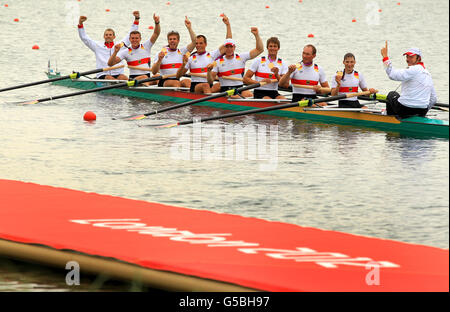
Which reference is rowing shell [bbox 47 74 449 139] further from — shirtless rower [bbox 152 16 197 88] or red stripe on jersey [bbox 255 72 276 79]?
red stripe on jersey [bbox 255 72 276 79]

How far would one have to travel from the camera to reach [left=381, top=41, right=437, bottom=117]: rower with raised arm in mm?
12406

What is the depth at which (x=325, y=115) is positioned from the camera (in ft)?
47.0

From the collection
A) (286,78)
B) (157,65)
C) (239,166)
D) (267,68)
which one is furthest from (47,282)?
(157,65)

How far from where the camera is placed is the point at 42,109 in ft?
53.7

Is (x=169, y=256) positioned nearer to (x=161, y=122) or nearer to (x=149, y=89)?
(x=161, y=122)

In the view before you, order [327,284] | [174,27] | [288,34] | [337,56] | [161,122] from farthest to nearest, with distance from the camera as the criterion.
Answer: [174,27]
[288,34]
[337,56]
[161,122]
[327,284]

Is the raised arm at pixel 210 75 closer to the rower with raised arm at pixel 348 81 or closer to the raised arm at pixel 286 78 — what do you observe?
the raised arm at pixel 286 78

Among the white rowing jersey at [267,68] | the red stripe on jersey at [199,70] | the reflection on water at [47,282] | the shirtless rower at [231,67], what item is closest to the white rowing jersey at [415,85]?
the white rowing jersey at [267,68]

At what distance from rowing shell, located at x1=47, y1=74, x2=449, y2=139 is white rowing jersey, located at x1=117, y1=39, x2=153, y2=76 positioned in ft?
1.58

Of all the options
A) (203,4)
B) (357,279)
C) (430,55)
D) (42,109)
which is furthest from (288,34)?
(357,279)

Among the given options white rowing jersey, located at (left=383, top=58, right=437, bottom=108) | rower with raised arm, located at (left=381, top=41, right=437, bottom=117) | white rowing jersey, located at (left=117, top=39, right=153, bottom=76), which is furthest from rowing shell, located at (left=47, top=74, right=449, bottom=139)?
white rowing jersey, located at (left=117, top=39, right=153, bottom=76)

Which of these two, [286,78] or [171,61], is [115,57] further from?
[286,78]

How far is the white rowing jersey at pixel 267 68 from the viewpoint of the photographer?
14961 millimetres

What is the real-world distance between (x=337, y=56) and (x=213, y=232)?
65.8 ft
